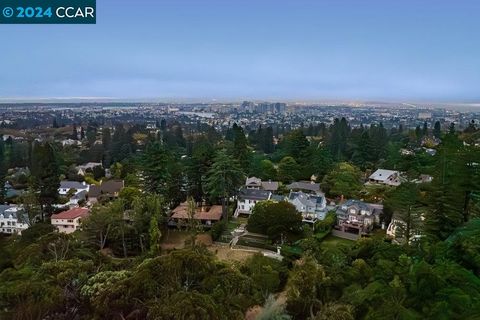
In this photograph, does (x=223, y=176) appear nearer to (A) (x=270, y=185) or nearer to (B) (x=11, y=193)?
(A) (x=270, y=185)

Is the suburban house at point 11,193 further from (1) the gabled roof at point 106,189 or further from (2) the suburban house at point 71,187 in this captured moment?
(1) the gabled roof at point 106,189

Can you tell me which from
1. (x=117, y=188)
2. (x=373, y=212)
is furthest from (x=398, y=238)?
(x=117, y=188)

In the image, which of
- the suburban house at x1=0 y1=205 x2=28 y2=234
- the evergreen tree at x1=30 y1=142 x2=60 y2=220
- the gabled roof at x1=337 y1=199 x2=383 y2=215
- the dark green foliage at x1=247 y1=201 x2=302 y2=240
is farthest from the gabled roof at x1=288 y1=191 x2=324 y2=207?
the suburban house at x1=0 y1=205 x2=28 y2=234

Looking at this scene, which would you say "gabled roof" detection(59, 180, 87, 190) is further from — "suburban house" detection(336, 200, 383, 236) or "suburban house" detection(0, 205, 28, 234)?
"suburban house" detection(336, 200, 383, 236)

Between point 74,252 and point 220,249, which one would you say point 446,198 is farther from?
point 74,252

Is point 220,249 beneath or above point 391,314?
beneath

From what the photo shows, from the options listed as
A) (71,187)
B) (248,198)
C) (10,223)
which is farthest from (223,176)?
(71,187)
